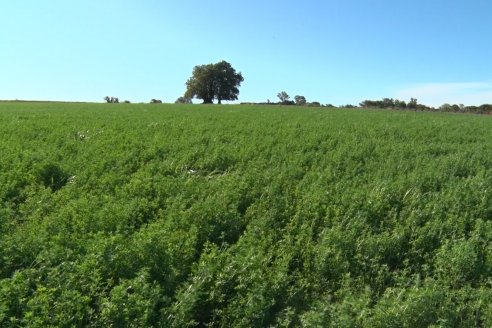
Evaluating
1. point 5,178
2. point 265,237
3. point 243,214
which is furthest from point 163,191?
point 5,178

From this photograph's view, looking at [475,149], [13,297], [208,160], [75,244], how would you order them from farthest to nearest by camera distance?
[475,149]
[208,160]
[75,244]
[13,297]

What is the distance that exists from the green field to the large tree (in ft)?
255

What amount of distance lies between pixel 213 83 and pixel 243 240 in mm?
84391

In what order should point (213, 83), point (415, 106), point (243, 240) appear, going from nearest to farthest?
point (243, 240)
point (415, 106)
point (213, 83)

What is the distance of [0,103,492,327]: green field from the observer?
4.57 m

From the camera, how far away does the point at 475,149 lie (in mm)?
13508

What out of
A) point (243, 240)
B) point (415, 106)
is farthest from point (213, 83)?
point (243, 240)

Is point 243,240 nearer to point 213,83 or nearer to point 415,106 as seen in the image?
point 415,106

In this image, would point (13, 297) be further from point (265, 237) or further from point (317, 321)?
point (265, 237)

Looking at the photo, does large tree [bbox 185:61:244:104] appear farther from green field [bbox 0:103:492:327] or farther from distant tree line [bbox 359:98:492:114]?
green field [bbox 0:103:492:327]

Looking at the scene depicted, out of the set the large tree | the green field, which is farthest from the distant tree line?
the green field

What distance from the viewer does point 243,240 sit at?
6.13 m

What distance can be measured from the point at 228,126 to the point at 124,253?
13.8m

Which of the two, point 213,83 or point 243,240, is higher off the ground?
point 213,83
